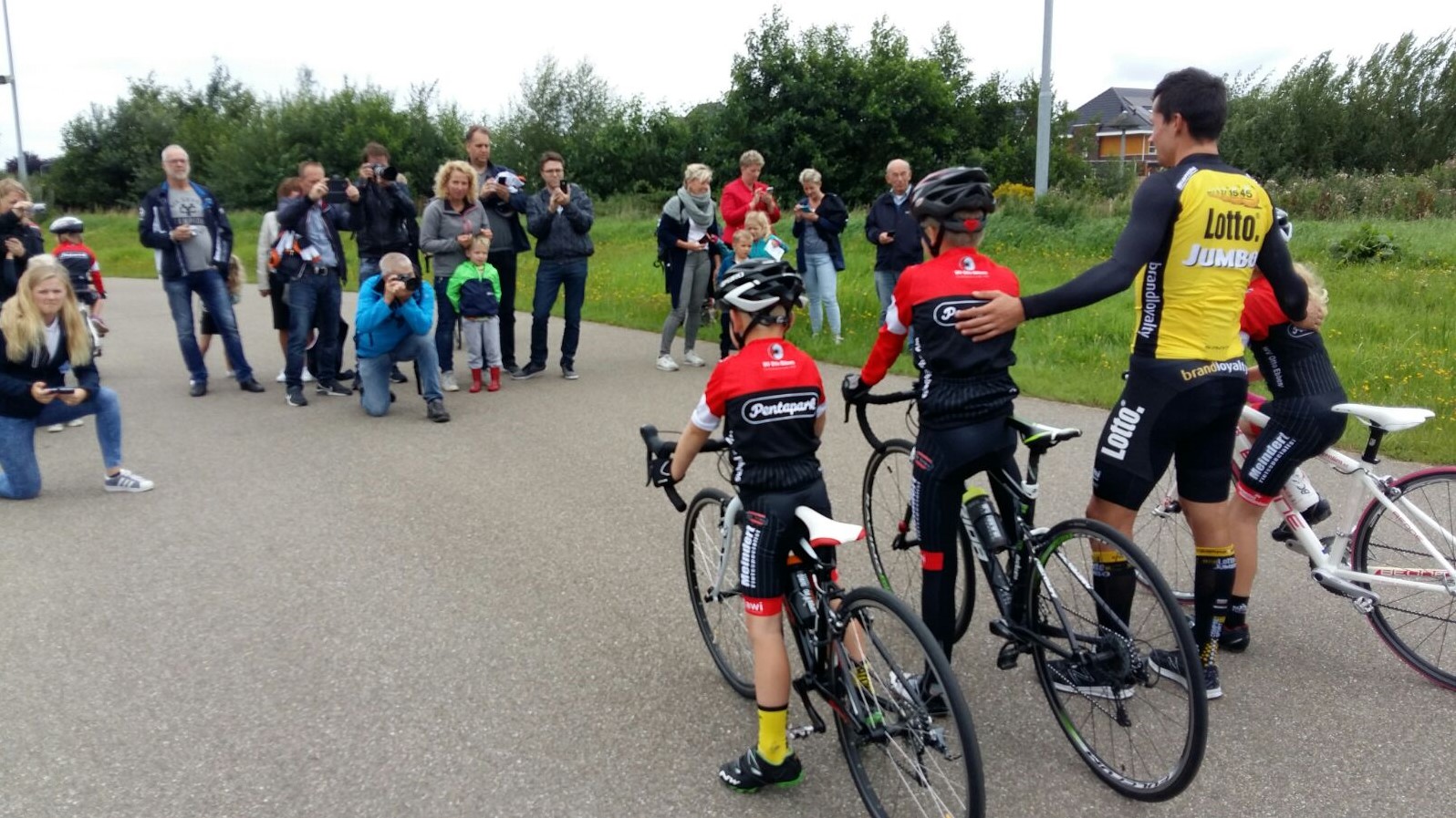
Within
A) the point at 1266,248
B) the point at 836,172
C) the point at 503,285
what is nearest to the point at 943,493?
the point at 1266,248

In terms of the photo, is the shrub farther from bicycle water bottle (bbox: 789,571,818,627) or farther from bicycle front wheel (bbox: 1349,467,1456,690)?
bicycle water bottle (bbox: 789,571,818,627)

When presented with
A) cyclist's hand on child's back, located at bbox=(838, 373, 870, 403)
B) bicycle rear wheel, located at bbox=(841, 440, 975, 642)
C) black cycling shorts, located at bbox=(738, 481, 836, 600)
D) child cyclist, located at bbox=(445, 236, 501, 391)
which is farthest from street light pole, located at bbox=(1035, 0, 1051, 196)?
black cycling shorts, located at bbox=(738, 481, 836, 600)

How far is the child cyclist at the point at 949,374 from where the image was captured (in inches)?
143

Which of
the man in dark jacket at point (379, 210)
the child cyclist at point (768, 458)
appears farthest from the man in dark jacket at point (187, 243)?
the child cyclist at point (768, 458)

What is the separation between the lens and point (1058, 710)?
3666 mm

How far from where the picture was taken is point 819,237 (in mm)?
11945

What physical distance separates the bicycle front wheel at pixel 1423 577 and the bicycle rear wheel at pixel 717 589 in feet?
8.13

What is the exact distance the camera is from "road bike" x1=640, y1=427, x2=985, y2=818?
9.66 ft

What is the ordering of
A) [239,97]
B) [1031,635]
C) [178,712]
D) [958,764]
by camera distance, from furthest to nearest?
1. [239,97]
2. [178,712]
3. [1031,635]
4. [958,764]

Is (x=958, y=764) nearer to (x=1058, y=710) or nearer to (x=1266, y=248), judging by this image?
(x=1058, y=710)

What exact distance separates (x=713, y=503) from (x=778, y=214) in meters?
8.43

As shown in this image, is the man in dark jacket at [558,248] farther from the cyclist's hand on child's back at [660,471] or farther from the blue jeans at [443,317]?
the cyclist's hand on child's back at [660,471]

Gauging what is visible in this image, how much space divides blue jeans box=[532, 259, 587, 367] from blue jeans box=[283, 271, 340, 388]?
189 cm

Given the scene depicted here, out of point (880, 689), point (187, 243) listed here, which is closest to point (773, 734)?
point (880, 689)
